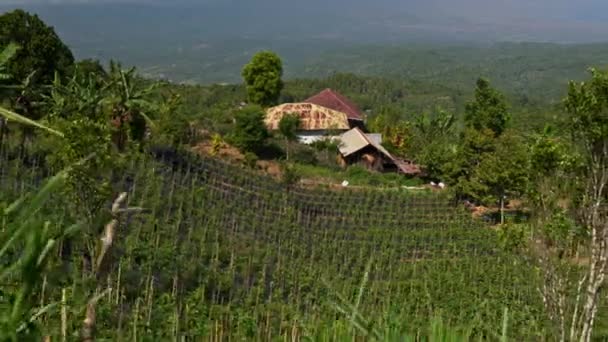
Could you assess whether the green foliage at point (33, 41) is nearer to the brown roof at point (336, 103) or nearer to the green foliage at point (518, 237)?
the green foliage at point (518, 237)

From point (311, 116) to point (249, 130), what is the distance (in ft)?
24.9

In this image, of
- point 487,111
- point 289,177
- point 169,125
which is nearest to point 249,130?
point 169,125

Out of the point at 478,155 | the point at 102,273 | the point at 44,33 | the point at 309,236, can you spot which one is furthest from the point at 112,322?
the point at 478,155

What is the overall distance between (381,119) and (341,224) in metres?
17.6

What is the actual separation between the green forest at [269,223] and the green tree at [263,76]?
0.08 m

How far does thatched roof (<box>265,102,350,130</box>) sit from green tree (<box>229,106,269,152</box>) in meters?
5.57

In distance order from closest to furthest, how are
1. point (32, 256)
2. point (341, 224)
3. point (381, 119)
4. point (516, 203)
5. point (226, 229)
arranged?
1. point (32, 256)
2. point (226, 229)
3. point (341, 224)
4. point (516, 203)
5. point (381, 119)

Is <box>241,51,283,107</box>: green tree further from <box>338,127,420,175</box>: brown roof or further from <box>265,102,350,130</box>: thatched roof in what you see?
<box>338,127,420,175</box>: brown roof

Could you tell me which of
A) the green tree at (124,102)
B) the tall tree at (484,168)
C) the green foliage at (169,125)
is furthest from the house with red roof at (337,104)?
the green tree at (124,102)

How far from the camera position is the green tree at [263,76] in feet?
96.7

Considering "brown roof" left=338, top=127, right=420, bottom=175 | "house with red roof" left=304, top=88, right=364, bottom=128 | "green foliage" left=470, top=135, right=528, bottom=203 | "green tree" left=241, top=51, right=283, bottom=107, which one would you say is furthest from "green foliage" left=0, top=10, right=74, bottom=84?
"house with red roof" left=304, top=88, right=364, bottom=128

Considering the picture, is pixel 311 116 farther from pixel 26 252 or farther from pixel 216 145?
pixel 26 252

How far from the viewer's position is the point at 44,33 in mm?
18125

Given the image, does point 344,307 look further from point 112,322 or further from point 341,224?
point 341,224
